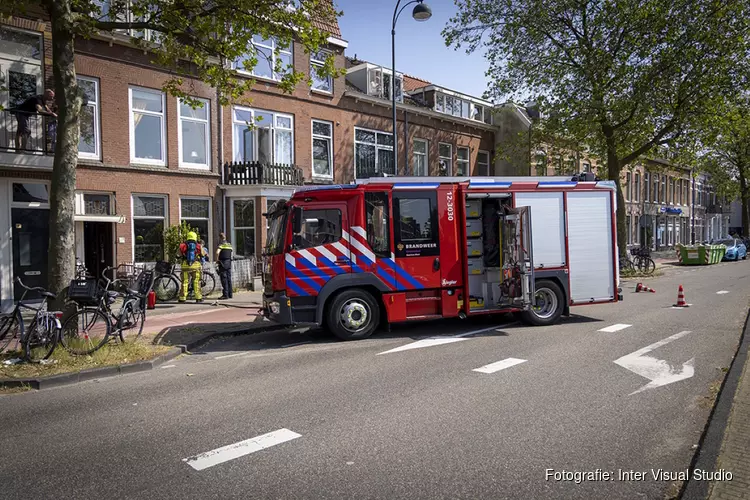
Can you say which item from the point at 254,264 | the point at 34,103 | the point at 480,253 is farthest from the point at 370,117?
the point at 480,253

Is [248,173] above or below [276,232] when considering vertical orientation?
above

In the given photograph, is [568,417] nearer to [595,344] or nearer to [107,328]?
[595,344]

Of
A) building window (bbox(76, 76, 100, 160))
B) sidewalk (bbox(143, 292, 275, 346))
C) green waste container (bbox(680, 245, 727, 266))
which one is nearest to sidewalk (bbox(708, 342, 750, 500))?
sidewalk (bbox(143, 292, 275, 346))

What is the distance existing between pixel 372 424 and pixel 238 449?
1.21 m

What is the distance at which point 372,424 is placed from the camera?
480 centimetres

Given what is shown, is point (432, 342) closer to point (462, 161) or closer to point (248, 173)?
point (248, 173)

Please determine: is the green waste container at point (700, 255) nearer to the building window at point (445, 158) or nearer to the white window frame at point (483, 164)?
the white window frame at point (483, 164)

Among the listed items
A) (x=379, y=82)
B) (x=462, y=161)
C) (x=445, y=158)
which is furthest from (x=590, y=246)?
(x=462, y=161)

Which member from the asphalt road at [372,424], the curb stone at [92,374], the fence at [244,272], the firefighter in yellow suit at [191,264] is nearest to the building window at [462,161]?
the fence at [244,272]

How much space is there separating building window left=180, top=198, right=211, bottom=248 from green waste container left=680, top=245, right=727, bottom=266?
1057 inches

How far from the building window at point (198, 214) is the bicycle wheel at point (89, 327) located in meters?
9.53

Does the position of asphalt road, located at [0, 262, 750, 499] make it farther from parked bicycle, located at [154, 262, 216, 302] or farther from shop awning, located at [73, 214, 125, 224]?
shop awning, located at [73, 214, 125, 224]

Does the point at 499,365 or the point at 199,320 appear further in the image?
the point at 199,320

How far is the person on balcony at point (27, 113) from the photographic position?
13.4 meters
